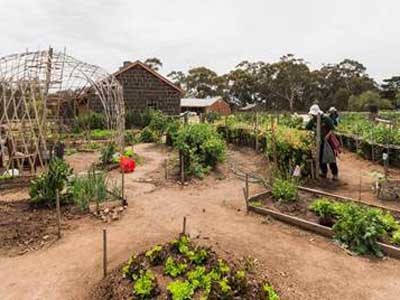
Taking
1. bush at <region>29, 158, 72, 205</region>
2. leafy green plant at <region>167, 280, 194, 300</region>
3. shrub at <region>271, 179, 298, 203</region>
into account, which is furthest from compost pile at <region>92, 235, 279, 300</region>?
bush at <region>29, 158, 72, 205</region>

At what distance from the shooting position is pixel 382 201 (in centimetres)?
640

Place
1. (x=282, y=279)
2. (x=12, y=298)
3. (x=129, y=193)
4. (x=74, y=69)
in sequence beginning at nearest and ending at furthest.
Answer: (x=12, y=298)
(x=282, y=279)
(x=129, y=193)
(x=74, y=69)

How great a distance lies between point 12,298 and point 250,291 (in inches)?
90.2

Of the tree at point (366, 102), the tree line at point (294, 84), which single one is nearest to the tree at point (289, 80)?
the tree line at point (294, 84)

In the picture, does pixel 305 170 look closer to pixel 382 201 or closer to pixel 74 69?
pixel 382 201

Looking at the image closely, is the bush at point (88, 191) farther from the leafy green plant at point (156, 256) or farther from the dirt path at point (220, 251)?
the leafy green plant at point (156, 256)

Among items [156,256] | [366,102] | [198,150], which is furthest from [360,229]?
[366,102]

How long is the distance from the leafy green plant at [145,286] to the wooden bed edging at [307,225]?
272 cm

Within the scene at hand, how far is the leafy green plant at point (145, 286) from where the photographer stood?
3018 millimetres

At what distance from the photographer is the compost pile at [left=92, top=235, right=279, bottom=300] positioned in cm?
304

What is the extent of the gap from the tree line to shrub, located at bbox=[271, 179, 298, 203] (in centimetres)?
3896

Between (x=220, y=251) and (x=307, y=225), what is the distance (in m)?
1.64

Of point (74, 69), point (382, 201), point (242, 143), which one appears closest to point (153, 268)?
point (382, 201)

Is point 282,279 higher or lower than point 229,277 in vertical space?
lower
